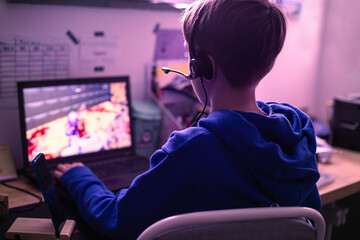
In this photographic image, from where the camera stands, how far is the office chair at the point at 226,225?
72 cm

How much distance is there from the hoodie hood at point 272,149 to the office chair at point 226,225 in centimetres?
6

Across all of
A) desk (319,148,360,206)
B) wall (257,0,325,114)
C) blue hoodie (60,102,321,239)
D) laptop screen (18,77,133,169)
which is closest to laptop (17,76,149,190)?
laptop screen (18,77,133,169)

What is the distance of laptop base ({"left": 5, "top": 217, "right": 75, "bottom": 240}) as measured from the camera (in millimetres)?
929

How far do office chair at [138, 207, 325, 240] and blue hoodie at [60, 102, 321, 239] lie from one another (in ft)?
0.17

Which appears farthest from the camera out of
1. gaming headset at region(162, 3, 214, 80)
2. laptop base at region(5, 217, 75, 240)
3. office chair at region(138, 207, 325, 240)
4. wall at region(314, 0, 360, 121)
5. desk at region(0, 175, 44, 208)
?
wall at region(314, 0, 360, 121)

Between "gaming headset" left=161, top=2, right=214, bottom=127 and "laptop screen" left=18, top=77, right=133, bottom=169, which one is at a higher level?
"gaming headset" left=161, top=2, right=214, bottom=127

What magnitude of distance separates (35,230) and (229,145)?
544mm

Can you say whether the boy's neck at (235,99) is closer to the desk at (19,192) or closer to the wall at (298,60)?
the desk at (19,192)

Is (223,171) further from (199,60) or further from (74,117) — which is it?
(74,117)

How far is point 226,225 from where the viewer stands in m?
0.72

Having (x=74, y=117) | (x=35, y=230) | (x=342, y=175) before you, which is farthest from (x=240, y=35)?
(x=342, y=175)

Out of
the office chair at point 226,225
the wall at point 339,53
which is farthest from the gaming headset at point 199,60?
the wall at point 339,53

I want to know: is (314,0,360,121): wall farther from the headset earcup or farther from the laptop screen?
the headset earcup

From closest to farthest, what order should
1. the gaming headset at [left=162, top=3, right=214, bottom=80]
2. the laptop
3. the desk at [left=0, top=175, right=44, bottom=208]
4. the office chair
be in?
1. the office chair
2. the gaming headset at [left=162, top=3, right=214, bottom=80]
3. the desk at [left=0, top=175, right=44, bottom=208]
4. the laptop
